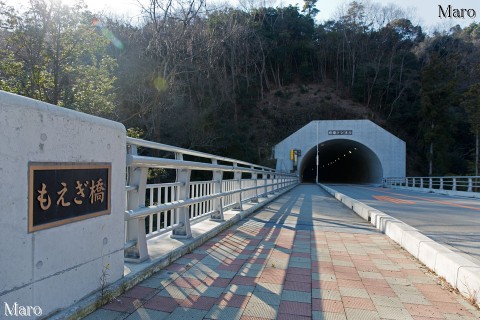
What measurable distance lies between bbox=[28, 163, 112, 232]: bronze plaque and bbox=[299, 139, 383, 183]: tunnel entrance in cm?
3765

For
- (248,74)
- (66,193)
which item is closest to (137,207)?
(66,193)

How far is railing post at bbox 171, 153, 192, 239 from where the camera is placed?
4449 millimetres

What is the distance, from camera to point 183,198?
444 centimetres

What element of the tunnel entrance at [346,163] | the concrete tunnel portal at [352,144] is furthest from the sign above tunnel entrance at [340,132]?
the tunnel entrance at [346,163]

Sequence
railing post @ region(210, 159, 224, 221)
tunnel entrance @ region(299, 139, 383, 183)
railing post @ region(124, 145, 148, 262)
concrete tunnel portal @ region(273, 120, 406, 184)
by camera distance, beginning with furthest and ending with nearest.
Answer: tunnel entrance @ region(299, 139, 383, 183) → concrete tunnel portal @ region(273, 120, 406, 184) → railing post @ region(210, 159, 224, 221) → railing post @ region(124, 145, 148, 262)

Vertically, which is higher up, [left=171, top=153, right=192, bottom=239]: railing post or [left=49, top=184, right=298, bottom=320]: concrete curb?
[left=171, top=153, right=192, bottom=239]: railing post

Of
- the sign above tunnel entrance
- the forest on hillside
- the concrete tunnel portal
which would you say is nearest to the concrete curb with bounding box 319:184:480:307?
the forest on hillside

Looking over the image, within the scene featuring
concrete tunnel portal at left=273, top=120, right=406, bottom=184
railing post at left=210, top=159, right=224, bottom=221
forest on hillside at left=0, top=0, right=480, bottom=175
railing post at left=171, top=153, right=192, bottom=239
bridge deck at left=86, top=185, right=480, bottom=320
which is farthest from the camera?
concrete tunnel portal at left=273, top=120, right=406, bottom=184

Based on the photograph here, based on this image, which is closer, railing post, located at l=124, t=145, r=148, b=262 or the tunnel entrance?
railing post, located at l=124, t=145, r=148, b=262

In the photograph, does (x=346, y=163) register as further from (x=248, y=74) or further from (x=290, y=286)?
(x=290, y=286)

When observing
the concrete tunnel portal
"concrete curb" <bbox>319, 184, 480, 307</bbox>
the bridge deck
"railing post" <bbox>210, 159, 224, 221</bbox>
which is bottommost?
the bridge deck

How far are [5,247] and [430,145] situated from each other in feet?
151

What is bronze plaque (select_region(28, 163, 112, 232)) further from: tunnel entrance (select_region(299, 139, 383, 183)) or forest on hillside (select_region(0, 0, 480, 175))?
tunnel entrance (select_region(299, 139, 383, 183))

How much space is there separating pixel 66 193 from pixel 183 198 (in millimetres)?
2105
